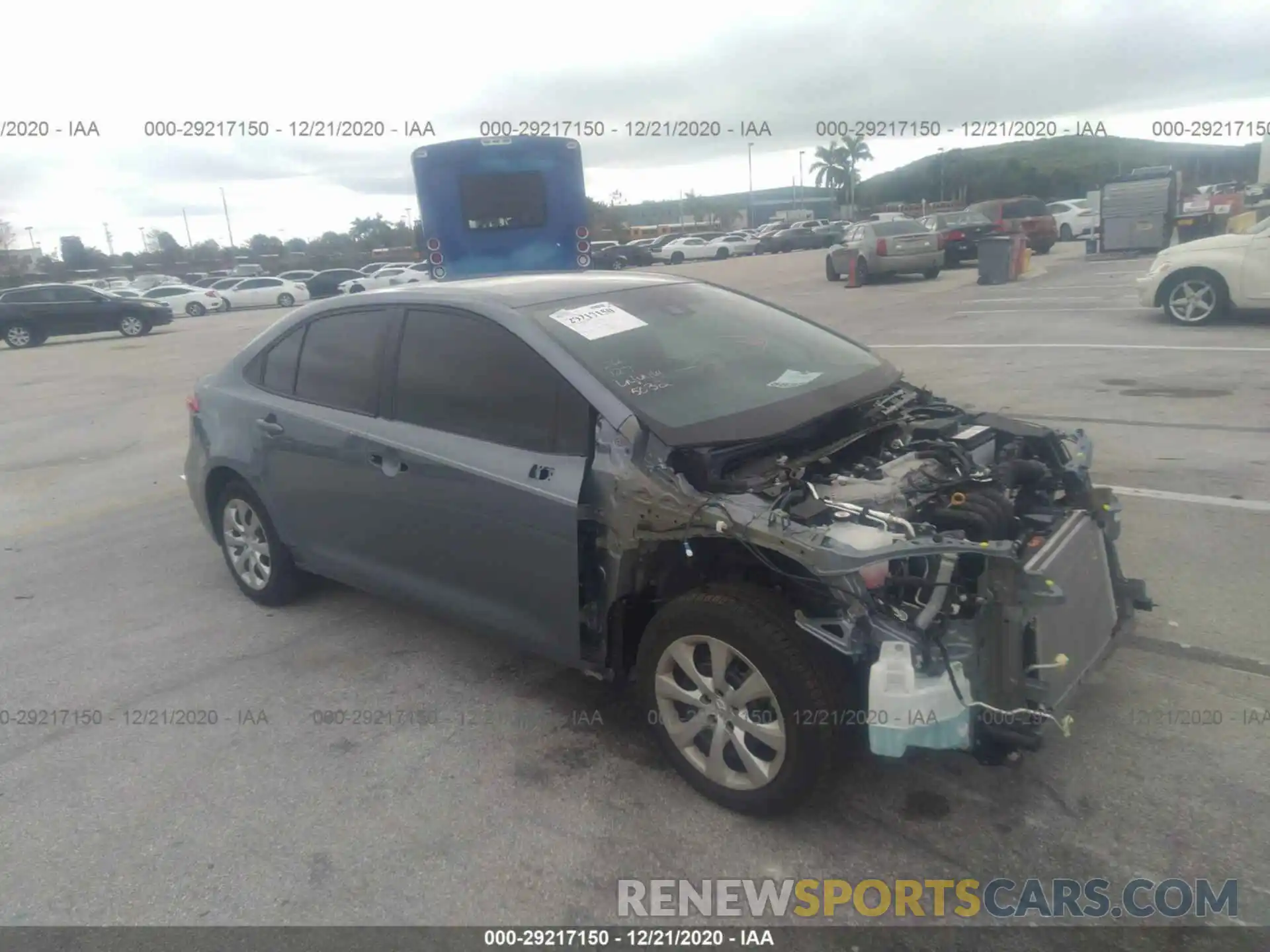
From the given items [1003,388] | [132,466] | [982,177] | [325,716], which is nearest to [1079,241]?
[1003,388]

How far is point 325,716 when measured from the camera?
3.94m

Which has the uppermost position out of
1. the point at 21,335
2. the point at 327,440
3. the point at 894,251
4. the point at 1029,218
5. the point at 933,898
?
the point at 327,440

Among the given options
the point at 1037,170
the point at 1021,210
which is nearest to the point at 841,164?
the point at 1037,170

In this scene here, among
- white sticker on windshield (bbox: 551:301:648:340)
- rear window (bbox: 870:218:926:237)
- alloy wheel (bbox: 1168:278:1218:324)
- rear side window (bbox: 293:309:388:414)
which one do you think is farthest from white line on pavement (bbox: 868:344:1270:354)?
rear window (bbox: 870:218:926:237)

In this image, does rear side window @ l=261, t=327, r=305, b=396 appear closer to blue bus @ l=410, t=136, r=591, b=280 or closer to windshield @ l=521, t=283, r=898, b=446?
windshield @ l=521, t=283, r=898, b=446

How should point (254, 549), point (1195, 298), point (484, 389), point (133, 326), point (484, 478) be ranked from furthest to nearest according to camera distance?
1. point (133, 326)
2. point (1195, 298)
3. point (254, 549)
4. point (484, 389)
5. point (484, 478)

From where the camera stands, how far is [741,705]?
3.04m

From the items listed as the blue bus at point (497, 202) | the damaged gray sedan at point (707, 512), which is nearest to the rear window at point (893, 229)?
the blue bus at point (497, 202)

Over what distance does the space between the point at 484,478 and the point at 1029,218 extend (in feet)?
90.8

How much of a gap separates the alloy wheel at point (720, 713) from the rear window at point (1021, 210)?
1084 inches

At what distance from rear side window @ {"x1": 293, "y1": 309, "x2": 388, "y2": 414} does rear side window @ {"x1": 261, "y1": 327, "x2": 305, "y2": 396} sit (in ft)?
0.15

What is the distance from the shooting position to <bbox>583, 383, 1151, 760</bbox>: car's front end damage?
2.77 metres

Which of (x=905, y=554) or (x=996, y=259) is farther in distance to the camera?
(x=996, y=259)

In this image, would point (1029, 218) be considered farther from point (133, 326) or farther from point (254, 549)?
point (254, 549)
